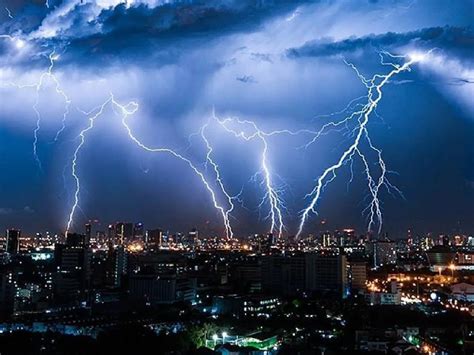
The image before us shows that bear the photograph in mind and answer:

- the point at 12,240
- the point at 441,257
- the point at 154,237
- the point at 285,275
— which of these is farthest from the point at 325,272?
the point at 154,237

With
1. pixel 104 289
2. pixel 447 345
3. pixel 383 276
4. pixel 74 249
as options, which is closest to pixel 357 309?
pixel 447 345

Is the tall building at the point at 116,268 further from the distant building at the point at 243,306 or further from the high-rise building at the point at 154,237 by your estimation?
the high-rise building at the point at 154,237

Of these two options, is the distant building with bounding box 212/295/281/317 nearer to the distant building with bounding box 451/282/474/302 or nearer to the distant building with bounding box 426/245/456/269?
the distant building with bounding box 451/282/474/302

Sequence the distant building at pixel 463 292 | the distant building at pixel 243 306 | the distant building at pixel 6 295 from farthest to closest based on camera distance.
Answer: the distant building at pixel 463 292
the distant building at pixel 6 295
the distant building at pixel 243 306

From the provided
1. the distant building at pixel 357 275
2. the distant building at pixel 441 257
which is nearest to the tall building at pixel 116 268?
the distant building at pixel 357 275

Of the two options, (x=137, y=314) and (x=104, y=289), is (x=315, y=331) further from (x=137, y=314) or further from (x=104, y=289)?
(x=104, y=289)

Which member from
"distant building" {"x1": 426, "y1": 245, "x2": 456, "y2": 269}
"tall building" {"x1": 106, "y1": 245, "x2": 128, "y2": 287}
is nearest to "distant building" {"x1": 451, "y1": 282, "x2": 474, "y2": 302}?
"distant building" {"x1": 426, "y1": 245, "x2": 456, "y2": 269}

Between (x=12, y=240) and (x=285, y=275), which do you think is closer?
(x=285, y=275)

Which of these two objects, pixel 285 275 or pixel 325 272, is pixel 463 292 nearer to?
pixel 325 272
